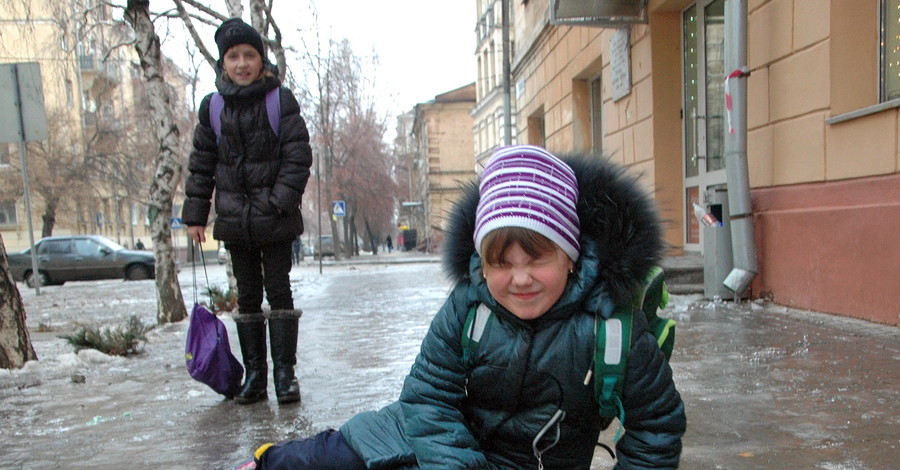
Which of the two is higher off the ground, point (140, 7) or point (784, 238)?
point (140, 7)

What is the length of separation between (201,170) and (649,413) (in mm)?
2551

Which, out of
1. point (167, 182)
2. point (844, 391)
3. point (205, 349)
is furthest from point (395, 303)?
point (844, 391)

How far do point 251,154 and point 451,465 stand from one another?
2115 mm

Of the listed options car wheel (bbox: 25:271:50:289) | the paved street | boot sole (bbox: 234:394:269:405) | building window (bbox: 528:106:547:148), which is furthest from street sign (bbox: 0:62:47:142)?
car wheel (bbox: 25:271:50:289)

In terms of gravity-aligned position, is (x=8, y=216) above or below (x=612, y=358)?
above

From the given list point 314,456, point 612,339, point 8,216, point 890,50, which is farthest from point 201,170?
point 8,216

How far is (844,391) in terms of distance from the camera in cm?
321

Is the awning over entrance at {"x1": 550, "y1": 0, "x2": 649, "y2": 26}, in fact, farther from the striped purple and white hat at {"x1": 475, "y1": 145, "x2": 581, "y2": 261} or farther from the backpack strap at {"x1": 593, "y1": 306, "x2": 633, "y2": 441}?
the backpack strap at {"x1": 593, "y1": 306, "x2": 633, "y2": 441}

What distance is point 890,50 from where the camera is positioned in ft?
16.7

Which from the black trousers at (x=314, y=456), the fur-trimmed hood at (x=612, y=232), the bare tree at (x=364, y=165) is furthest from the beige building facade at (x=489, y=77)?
the black trousers at (x=314, y=456)

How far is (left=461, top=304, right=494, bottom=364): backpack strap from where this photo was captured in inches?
68.4

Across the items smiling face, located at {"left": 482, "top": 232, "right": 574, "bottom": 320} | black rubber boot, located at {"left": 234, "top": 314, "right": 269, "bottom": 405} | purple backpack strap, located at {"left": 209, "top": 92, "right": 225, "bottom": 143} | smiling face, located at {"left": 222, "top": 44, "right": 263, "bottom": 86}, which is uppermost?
smiling face, located at {"left": 222, "top": 44, "right": 263, "bottom": 86}

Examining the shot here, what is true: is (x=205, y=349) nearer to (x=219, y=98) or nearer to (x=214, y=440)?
(x=214, y=440)

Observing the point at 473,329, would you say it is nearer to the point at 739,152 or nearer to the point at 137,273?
the point at 739,152
